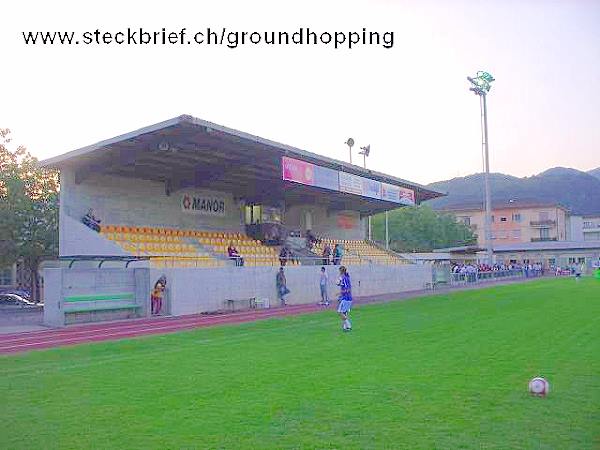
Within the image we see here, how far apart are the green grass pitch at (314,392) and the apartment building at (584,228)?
113 metres

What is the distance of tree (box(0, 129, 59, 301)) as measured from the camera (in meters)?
37.4

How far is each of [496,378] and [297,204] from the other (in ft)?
113

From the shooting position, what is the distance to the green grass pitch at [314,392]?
23.0 ft

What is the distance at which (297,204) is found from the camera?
44312 mm

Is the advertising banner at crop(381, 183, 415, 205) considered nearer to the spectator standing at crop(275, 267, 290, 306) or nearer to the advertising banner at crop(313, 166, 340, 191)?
the advertising banner at crop(313, 166, 340, 191)

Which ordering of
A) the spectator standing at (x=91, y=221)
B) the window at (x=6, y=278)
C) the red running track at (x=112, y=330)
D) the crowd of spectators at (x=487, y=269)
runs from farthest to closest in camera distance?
the crowd of spectators at (x=487, y=269) → the window at (x=6, y=278) → the spectator standing at (x=91, y=221) → the red running track at (x=112, y=330)

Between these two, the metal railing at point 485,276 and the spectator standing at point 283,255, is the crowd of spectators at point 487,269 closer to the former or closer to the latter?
the metal railing at point 485,276

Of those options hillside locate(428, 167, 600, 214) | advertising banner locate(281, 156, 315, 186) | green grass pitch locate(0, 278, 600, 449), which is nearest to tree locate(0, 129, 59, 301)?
advertising banner locate(281, 156, 315, 186)

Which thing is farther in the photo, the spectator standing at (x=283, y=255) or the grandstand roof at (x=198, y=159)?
the spectator standing at (x=283, y=255)

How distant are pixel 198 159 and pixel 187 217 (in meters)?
4.48

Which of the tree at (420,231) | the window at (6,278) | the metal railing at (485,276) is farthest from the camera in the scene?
the tree at (420,231)

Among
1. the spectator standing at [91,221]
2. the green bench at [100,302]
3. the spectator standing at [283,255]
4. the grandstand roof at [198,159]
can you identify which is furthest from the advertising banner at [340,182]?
the green bench at [100,302]

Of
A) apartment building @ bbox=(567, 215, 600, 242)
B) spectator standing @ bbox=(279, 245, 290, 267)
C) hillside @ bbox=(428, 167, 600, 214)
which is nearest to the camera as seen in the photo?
spectator standing @ bbox=(279, 245, 290, 267)

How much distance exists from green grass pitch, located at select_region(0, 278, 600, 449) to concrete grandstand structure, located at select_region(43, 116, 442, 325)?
7593 millimetres
